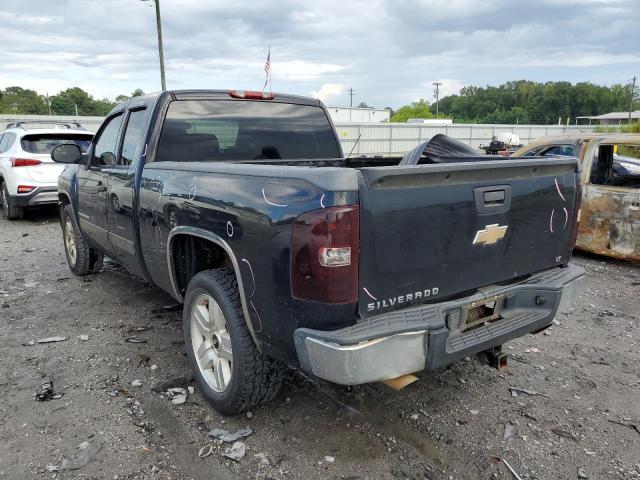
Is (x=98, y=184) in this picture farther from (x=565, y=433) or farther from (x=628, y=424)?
(x=628, y=424)

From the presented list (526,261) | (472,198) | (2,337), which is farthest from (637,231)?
(2,337)

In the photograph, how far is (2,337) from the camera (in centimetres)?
447

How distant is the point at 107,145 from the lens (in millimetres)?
4980

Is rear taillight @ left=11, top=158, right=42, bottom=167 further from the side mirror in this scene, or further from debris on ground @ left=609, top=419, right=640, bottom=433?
debris on ground @ left=609, top=419, right=640, bottom=433

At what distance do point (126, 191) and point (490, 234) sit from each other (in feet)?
9.08

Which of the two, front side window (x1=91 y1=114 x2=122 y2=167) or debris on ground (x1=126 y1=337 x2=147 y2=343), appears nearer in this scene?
debris on ground (x1=126 y1=337 x2=147 y2=343)

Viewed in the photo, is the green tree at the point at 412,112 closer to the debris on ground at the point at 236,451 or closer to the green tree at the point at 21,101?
the green tree at the point at 21,101

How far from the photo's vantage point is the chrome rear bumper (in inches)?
90.4

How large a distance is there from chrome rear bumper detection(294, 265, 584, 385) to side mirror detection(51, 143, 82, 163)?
3.77 metres

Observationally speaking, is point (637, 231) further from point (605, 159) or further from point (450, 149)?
point (450, 149)

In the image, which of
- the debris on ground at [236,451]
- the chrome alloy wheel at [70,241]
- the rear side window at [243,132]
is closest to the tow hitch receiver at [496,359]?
the debris on ground at [236,451]

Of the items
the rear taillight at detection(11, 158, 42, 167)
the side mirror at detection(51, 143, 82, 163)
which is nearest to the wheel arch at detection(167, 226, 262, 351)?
the side mirror at detection(51, 143, 82, 163)

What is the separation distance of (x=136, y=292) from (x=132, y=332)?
3.96ft

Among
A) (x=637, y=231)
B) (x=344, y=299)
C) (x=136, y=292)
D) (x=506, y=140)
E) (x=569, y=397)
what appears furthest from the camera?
(x=506, y=140)
